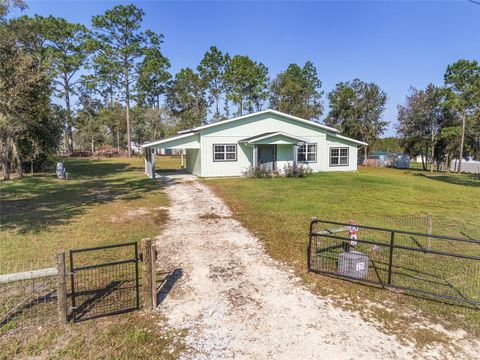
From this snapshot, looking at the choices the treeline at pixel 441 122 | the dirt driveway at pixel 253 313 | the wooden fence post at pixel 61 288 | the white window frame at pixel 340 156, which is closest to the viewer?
the dirt driveway at pixel 253 313

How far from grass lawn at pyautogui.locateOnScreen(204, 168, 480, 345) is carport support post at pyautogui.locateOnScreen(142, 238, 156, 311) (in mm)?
2480

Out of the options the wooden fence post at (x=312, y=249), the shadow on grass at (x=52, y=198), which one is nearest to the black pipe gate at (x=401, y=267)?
the wooden fence post at (x=312, y=249)

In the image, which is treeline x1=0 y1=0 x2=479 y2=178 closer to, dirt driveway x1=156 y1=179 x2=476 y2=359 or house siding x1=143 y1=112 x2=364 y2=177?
house siding x1=143 y1=112 x2=364 y2=177

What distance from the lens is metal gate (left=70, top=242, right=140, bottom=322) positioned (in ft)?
12.0

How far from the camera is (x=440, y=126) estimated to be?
110ft

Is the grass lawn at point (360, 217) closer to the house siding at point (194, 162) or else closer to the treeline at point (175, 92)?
the house siding at point (194, 162)

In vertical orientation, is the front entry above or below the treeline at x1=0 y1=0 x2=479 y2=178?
below

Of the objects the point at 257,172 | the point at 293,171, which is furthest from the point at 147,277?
the point at 293,171

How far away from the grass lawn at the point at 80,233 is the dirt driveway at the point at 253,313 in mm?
501

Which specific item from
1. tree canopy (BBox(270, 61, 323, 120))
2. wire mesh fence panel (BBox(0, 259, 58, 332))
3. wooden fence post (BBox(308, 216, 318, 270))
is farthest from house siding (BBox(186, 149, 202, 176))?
tree canopy (BBox(270, 61, 323, 120))

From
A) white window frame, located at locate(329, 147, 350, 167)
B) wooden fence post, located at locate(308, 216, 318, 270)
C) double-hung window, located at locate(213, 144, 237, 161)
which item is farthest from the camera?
white window frame, located at locate(329, 147, 350, 167)

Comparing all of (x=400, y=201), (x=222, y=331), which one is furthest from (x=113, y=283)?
(x=400, y=201)

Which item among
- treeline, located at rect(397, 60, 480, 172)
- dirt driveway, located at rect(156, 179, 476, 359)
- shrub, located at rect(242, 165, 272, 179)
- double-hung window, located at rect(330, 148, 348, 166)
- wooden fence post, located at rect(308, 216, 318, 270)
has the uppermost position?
treeline, located at rect(397, 60, 480, 172)

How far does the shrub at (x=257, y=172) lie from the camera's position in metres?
17.7
